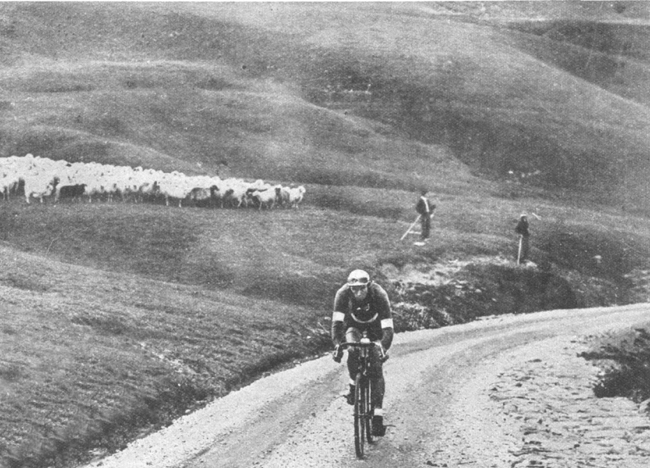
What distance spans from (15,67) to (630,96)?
58.8 meters

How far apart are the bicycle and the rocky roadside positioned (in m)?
2.50

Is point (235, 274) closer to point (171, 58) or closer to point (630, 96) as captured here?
point (171, 58)

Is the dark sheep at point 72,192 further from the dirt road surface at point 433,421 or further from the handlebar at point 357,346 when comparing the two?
the handlebar at point 357,346

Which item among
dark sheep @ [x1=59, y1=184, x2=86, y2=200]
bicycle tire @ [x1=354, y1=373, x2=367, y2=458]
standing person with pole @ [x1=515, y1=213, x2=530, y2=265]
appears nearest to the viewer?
bicycle tire @ [x1=354, y1=373, x2=367, y2=458]

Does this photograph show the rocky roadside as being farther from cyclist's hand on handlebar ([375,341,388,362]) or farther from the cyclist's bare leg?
the cyclist's bare leg

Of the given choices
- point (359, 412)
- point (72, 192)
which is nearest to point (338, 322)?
point (359, 412)

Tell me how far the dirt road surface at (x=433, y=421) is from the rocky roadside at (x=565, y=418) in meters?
0.02

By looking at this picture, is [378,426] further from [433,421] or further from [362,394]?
[433,421]

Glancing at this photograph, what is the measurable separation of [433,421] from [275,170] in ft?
121

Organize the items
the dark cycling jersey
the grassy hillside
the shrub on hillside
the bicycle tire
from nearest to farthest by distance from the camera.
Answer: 1. the bicycle tire
2. the dark cycling jersey
3. the grassy hillside
4. the shrub on hillside

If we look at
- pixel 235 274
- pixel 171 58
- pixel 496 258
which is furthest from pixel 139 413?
pixel 171 58

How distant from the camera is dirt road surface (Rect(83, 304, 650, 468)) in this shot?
47.3 feet

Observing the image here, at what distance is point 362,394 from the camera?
14250mm

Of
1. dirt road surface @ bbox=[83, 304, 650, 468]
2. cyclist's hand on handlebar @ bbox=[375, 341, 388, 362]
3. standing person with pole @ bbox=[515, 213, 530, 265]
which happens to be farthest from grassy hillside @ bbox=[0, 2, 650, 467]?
cyclist's hand on handlebar @ bbox=[375, 341, 388, 362]
